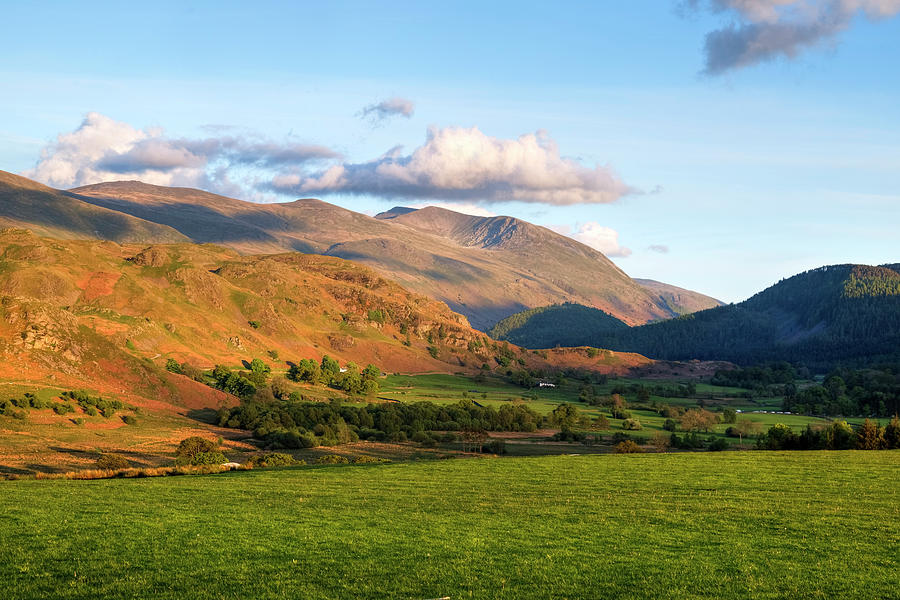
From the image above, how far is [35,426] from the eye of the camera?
234 feet

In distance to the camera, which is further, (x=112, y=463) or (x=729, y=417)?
(x=729, y=417)

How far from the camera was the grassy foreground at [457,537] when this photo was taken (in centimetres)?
1834

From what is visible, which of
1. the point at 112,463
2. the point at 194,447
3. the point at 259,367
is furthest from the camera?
the point at 259,367

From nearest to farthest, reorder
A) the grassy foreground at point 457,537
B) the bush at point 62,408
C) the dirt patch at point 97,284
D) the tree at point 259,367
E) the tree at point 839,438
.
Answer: the grassy foreground at point 457,537 < the tree at point 839,438 < the bush at point 62,408 < the tree at point 259,367 < the dirt patch at point 97,284

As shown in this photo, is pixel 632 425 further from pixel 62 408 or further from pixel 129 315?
pixel 129 315

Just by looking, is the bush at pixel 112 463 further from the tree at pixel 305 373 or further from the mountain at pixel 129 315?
the tree at pixel 305 373

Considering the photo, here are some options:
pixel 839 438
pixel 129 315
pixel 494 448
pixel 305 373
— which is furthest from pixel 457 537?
pixel 129 315

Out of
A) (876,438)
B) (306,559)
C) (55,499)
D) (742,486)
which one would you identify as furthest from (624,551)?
(876,438)

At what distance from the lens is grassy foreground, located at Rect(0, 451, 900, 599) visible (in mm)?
18344

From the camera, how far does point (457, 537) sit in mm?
24125

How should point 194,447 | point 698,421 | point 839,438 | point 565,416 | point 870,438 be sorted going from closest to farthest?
point 870,438
point 839,438
point 194,447
point 698,421
point 565,416

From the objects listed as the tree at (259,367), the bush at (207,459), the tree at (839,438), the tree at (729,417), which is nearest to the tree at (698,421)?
the tree at (729,417)

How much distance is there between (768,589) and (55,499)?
29.6 m

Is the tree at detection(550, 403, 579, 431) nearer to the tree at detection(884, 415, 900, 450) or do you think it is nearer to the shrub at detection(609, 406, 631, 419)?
the shrub at detection(609, 406, 631, 419)
